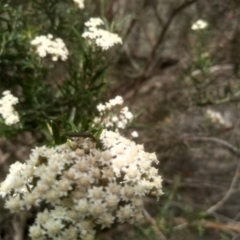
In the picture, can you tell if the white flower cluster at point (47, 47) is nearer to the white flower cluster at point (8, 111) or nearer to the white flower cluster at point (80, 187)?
the white flower cluster at point (8, 111)

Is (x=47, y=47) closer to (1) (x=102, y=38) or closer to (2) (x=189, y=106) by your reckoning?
(1) (x=102, y=38)

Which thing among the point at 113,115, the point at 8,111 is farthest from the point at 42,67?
the point at 113,115

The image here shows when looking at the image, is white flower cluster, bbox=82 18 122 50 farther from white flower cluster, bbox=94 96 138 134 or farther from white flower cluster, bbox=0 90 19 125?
white flower cluster, bbox=0 90 19 125

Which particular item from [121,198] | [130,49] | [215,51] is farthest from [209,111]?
[121,198]

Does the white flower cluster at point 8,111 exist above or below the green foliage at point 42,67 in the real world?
below

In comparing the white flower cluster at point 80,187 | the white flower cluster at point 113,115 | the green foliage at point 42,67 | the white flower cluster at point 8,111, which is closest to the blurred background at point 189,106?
the green foliage at point 42,67

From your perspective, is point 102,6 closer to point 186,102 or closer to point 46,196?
point 186,102
